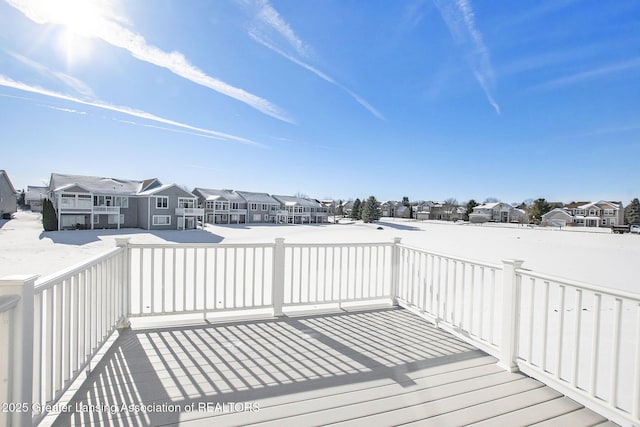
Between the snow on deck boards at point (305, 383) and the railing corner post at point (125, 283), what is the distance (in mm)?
162

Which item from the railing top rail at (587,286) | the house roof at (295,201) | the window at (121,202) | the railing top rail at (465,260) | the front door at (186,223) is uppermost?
the house roof at (295,201)

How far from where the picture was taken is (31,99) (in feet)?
29.3

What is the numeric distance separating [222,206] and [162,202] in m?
8.75

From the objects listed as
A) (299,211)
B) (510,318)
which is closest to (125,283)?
(510,318)

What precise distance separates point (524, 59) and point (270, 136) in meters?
13.6

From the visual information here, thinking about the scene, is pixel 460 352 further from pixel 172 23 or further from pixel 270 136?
pixel 270 136

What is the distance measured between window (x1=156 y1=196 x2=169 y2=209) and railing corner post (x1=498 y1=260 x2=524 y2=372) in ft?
83.9

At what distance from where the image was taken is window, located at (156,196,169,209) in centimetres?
2303

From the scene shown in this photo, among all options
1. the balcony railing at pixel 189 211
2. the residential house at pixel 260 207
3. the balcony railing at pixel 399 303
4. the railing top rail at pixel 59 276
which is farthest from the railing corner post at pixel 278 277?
the residential house at pixel 260 207

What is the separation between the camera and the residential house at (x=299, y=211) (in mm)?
36844

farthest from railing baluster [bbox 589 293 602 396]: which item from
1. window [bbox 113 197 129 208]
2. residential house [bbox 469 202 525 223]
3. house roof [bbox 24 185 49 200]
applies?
house roof [bbox 24 185 49 200]

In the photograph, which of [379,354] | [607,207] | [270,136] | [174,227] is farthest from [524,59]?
[607,207]

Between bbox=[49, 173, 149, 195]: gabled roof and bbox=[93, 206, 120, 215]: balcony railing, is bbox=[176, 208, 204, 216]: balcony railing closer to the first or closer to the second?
bbox=[49, 173, 149, 195]: gabled roof

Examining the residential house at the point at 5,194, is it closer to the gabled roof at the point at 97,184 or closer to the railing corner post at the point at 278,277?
the gabled roof at the point at 97,184
